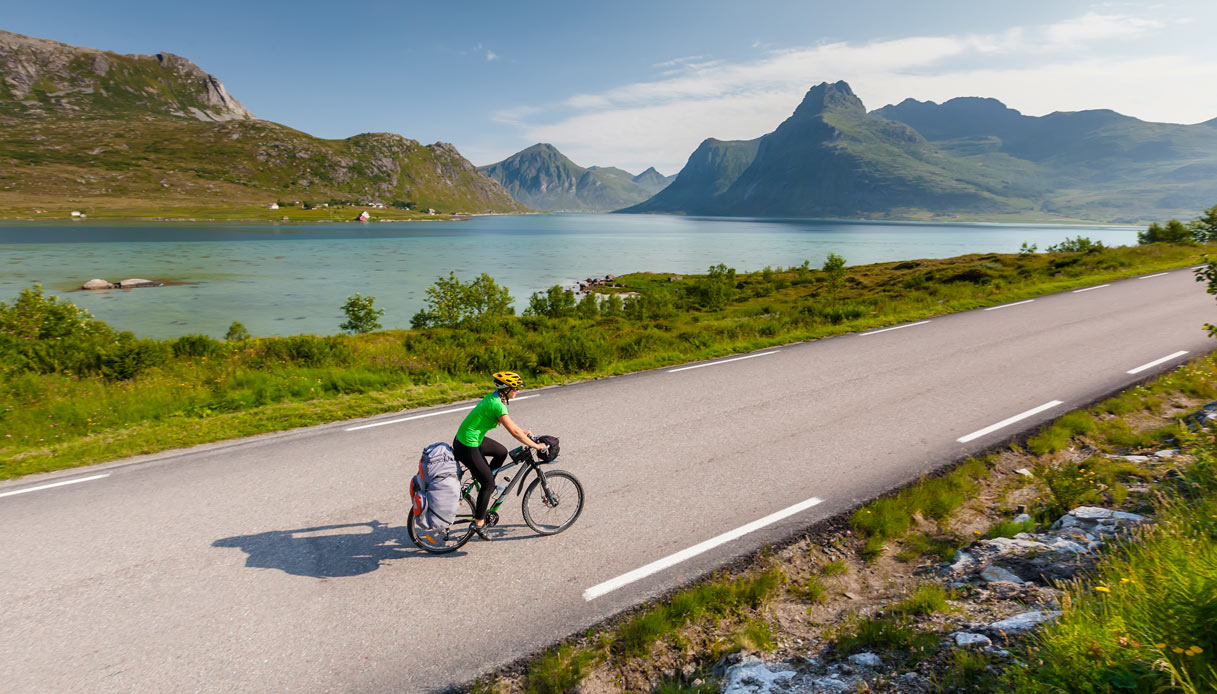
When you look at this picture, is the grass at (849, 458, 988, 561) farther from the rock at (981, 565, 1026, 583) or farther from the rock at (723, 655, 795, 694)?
the rock at (723, 655, 795, 694)

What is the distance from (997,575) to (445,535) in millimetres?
5976

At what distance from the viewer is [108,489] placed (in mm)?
7730

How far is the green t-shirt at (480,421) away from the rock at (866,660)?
170 inches

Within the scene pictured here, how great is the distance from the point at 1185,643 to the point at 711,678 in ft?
10.2

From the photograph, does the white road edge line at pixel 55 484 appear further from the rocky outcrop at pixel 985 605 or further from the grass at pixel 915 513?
the grass at pixel 915 513

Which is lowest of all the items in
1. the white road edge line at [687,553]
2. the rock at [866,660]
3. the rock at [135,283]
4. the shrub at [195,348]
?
the rock at [866,660]

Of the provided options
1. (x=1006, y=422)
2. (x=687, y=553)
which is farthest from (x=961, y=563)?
(x=1006, y=422)

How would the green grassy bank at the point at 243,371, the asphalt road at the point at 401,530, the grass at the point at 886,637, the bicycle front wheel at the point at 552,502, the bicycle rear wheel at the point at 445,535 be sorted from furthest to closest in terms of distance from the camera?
the green grassy bank at the point at 243,371 < the bicycle front wheel at the point at 552,502 < the bicycle rear wheel at the point at 445,535 < the asphalt road at the point at 401,530 < the grass at the point at 886,637

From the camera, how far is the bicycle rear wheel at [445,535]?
6.16m

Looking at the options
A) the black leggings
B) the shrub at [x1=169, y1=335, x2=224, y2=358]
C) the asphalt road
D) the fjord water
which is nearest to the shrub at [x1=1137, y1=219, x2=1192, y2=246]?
the fjord water

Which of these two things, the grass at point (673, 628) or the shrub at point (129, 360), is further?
the shrub at point (129, 360)

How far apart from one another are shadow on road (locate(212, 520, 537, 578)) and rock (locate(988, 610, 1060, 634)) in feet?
16.5

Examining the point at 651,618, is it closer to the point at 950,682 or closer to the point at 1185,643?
the point at 950,682

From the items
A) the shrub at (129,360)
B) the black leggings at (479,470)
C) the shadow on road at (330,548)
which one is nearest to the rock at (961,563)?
the shadow on road at (330,548)
